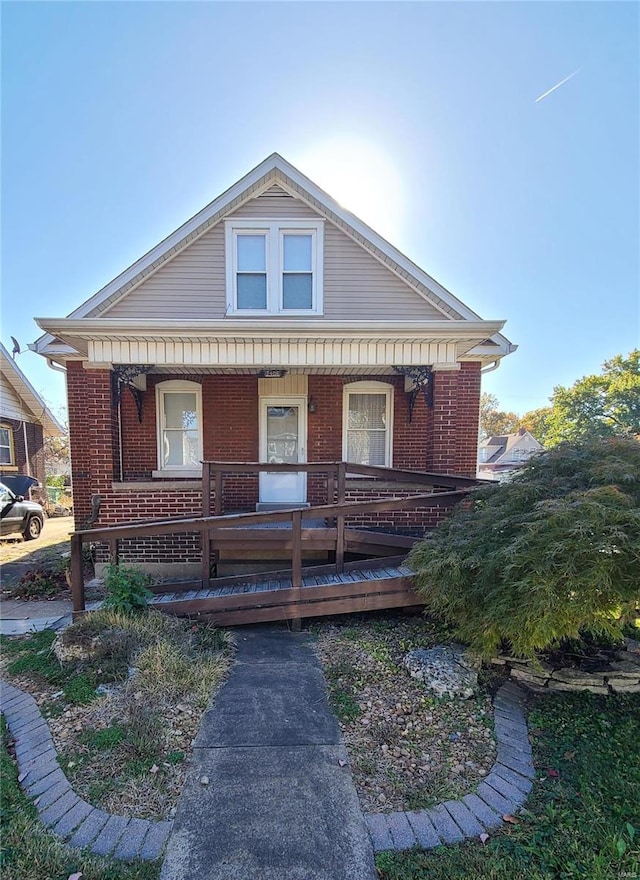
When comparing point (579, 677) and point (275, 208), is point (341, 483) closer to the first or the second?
point (579, 677)

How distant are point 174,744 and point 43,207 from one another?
1107 cm

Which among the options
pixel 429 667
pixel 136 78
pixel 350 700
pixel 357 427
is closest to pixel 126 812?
pixel 350 700

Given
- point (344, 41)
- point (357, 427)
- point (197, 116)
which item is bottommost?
point (357, 427)

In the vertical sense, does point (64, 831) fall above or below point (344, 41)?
below

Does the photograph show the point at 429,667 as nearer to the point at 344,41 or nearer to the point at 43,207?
the point at 344,41

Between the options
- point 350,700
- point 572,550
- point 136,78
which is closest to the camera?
point 572,550

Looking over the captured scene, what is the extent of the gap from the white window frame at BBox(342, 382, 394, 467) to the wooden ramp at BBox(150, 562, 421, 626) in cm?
325

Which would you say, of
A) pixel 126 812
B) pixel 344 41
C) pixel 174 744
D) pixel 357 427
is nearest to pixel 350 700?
pixel 174 744

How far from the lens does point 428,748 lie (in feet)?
8.49

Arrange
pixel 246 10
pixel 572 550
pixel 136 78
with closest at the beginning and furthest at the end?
pixel 572 550 → pixel 246 10 → pixel 136 78

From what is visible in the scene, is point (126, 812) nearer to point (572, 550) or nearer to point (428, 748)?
point (428, 748)

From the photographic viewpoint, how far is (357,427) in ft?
24.6

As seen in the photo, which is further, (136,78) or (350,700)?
(136,78)

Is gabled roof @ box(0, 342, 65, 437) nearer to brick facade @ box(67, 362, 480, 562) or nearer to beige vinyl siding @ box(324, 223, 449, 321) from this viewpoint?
brick facade @ box(67, 362, 480, 562)
